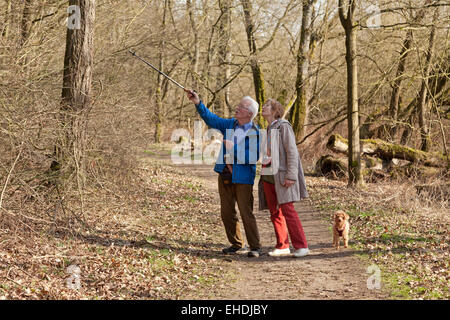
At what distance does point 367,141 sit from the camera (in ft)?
56.2

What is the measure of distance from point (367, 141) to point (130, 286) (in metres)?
12.8

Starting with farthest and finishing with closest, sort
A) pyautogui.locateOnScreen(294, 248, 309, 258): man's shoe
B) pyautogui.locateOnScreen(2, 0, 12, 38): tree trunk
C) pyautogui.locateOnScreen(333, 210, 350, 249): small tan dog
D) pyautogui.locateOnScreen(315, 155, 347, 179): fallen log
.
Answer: pyautogui.locateOnScreen(315, 155, 347, 179): fallen log → pyautogui.locateOnScreen(2, 0, 12, 38): tree trunk → pyautogui.locateOnScreen(333, 210, 350, 249): small tan dog → pyautogui.locateOnScreen(294, 248, 309, 258): man's shoe

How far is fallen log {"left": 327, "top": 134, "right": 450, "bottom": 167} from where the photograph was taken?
634 inches

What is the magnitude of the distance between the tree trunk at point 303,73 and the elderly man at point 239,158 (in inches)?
456

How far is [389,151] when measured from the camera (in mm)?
16875

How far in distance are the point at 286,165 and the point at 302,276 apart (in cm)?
156

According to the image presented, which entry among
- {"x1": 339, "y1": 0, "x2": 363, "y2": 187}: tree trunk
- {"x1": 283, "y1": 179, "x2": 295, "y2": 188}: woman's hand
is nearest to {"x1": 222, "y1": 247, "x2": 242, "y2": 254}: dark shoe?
{"x1": 283, "y1": 179, "x2": 295, "y2": 188}: woman's hand

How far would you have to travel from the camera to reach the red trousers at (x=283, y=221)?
23.6ft

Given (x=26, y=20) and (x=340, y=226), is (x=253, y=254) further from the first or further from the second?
(x=26, y=20)

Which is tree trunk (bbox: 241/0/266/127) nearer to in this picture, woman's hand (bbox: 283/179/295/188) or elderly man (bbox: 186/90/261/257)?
elderly man (bbox: 186/90/261/257)

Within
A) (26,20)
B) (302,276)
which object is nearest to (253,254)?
(302,276)

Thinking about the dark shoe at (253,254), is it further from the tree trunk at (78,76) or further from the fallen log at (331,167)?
the fallen log at (331,167)

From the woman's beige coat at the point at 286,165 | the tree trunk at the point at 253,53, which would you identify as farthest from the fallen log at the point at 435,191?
the tree trunk at the point at 253,53

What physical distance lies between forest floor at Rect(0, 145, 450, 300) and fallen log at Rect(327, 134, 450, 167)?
18.4 feet
